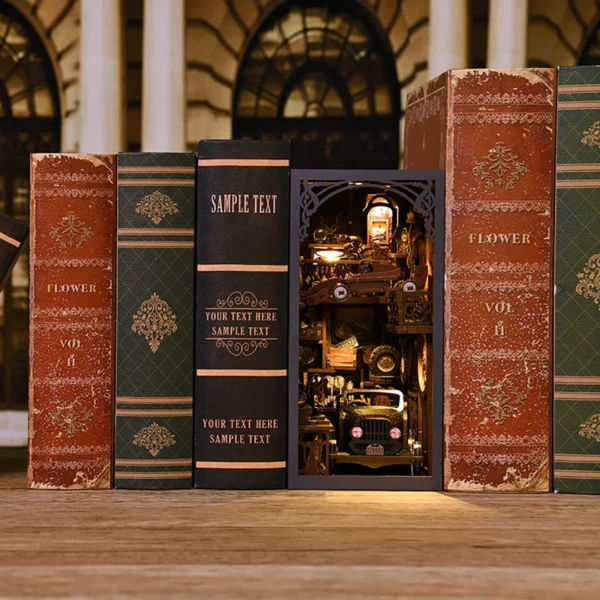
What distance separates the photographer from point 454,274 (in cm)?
282

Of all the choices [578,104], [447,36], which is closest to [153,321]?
[578,104]

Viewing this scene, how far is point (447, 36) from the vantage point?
16.8ft

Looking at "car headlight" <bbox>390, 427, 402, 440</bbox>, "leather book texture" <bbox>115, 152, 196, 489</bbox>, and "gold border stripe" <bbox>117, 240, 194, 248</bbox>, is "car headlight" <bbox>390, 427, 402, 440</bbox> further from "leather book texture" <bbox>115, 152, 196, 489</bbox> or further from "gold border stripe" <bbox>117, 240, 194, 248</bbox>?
"gold border stripe" <bbox>117, 240, 194, 248</bbox>

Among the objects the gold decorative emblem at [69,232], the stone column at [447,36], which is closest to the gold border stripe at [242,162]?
the gold decorative emblem at [69,232]

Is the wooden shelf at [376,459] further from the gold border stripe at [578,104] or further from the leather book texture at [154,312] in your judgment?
the gold border stripe at [578,104]

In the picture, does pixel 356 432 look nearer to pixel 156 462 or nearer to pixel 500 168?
pixel 156 462

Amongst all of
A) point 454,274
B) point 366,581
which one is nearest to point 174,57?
point 454,274

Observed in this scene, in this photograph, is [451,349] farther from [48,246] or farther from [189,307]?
[48,246]

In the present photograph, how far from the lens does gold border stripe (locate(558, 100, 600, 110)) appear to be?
2.78 m

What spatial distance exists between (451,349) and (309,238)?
1065 mm

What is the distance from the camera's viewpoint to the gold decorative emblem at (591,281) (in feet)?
9.14

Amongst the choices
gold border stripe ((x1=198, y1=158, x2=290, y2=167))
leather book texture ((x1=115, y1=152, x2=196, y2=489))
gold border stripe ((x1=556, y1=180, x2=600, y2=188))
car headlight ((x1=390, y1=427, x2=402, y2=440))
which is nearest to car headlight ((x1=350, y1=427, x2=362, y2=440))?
car headlight ((x1=390, y1=427, x2=402, y2=440))

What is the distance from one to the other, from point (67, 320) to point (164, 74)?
8.94 ft

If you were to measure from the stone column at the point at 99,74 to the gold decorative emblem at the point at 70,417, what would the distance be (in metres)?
2.71
